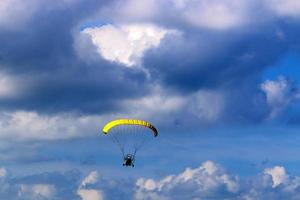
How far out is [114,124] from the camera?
197 m

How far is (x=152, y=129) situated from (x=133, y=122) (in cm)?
710

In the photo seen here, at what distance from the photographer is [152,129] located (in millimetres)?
198125

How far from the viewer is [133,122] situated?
635 ft

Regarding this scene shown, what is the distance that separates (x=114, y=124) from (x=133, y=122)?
20.6 ft

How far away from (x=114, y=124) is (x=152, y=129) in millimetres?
10503
